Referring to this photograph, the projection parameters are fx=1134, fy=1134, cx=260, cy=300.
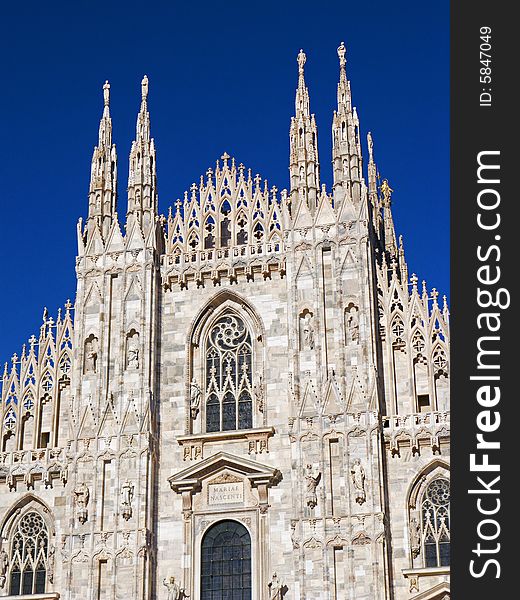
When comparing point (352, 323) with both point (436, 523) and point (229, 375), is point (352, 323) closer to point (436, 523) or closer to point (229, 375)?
point (229, 375)

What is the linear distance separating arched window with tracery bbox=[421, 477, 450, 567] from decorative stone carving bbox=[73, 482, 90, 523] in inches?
321

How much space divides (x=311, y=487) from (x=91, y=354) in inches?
282

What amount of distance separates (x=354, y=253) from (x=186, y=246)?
4.81 metres

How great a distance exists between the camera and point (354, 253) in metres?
29.0

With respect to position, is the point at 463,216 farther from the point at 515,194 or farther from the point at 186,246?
the point at 186,246

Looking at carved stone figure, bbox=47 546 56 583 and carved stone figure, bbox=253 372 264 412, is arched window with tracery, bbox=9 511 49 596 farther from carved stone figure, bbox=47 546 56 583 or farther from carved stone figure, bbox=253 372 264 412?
carved stone figure, bbox=253 372 264 412

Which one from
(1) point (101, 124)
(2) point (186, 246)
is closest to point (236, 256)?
(2) point (186, 246)

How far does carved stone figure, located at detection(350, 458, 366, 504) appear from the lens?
26.2 m

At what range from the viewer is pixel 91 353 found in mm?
29828

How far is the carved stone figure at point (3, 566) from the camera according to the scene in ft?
92.8

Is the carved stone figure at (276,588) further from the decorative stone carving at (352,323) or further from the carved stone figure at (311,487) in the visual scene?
the decorative stone carving at (352,323)

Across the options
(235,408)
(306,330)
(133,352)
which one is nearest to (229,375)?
(235,408)

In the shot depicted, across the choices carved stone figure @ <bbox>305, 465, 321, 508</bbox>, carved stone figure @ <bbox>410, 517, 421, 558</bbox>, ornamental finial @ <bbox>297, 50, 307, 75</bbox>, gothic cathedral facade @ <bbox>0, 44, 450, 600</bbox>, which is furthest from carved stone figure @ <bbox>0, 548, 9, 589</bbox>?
ornamental finial @ <bbox>297, 50, 307, 75</bbox>

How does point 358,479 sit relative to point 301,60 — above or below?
below
